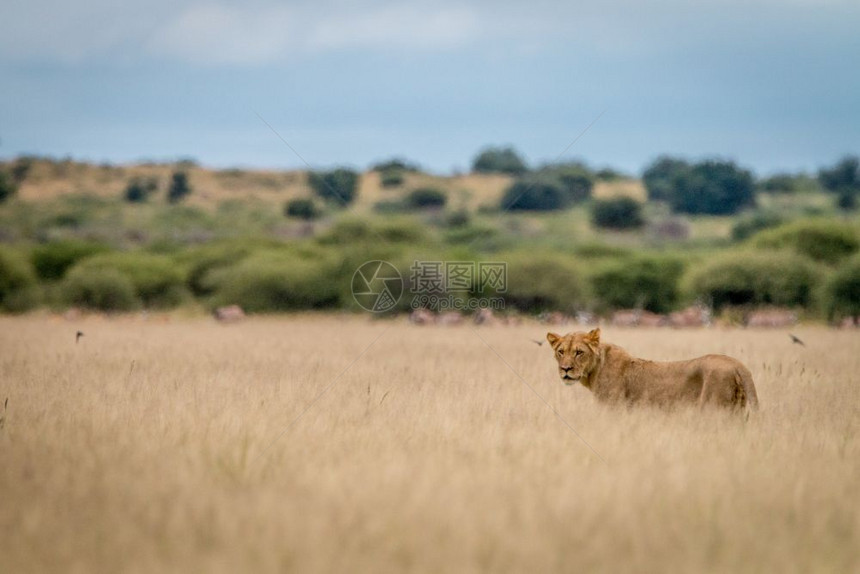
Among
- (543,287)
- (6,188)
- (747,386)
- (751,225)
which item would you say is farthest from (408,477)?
(6,188)

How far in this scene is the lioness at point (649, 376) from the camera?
9.51 meters

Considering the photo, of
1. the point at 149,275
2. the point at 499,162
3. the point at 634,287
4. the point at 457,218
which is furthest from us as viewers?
the point at 499,162

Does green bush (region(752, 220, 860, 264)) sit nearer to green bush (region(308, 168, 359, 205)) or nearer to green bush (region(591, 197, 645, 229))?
green bush (region(591, 197, 645, 229))

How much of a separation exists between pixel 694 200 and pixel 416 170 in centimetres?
3036

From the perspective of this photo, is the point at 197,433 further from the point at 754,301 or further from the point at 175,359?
the point at 754,301

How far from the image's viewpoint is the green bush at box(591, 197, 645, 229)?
2968 inches

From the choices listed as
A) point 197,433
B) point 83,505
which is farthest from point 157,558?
point 197,433

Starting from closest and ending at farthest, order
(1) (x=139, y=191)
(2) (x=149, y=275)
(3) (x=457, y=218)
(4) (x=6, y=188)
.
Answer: (2) (x=149, y=275) < (3) (x=457, y=218) < (4) (x=6, y=188) < (1) (x=139, y=191)

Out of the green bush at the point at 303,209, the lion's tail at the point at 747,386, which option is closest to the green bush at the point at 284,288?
the lion's tail at the point at 747,386

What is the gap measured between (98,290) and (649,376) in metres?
28.4

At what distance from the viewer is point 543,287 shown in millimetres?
34531

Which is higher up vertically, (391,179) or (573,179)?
(573,179)

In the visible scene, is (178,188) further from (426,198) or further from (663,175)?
(663,175)

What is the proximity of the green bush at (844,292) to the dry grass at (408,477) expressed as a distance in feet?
64.0
